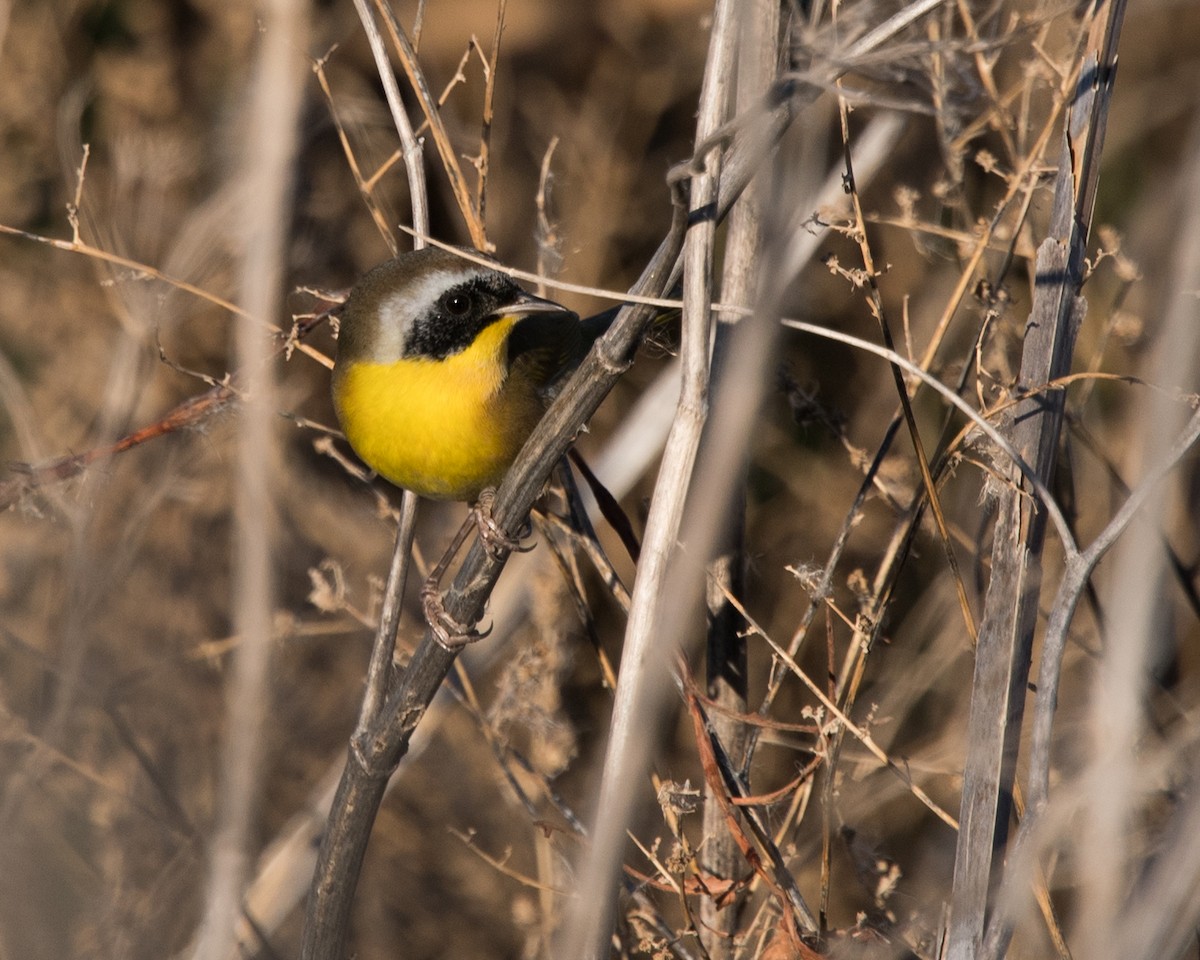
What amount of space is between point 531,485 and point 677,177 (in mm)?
642

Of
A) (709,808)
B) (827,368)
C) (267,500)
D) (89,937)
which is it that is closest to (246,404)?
(267,500)

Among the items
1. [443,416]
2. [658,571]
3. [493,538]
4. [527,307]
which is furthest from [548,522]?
[658,571]

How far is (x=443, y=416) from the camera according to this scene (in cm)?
287

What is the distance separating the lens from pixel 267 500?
2.20 metres

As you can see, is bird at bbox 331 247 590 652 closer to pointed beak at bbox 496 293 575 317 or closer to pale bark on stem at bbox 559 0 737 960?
pointed beak at bbox 496 293 575 317

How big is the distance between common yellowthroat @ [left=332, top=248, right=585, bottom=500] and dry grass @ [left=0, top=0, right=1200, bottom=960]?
0.53 ft

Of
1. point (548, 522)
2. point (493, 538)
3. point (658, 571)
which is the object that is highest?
point (658, 571)

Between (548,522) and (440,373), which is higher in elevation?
(440,373)

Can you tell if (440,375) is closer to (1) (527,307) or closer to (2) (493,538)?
(1) (527,307)

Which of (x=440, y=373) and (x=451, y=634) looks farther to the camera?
(x=440, y=373)

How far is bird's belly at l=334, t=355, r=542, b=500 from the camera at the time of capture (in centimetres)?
284

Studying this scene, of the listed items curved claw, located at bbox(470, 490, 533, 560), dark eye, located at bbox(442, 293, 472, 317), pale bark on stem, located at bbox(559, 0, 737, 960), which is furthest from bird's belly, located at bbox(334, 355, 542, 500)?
pale bark on stem, located at bbox(559, 0, 737, 960)

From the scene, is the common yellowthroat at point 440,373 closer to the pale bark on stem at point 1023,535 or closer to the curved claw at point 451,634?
the curved claw at point 451,634

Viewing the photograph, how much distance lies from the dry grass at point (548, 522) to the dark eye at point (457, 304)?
0.28 metres
